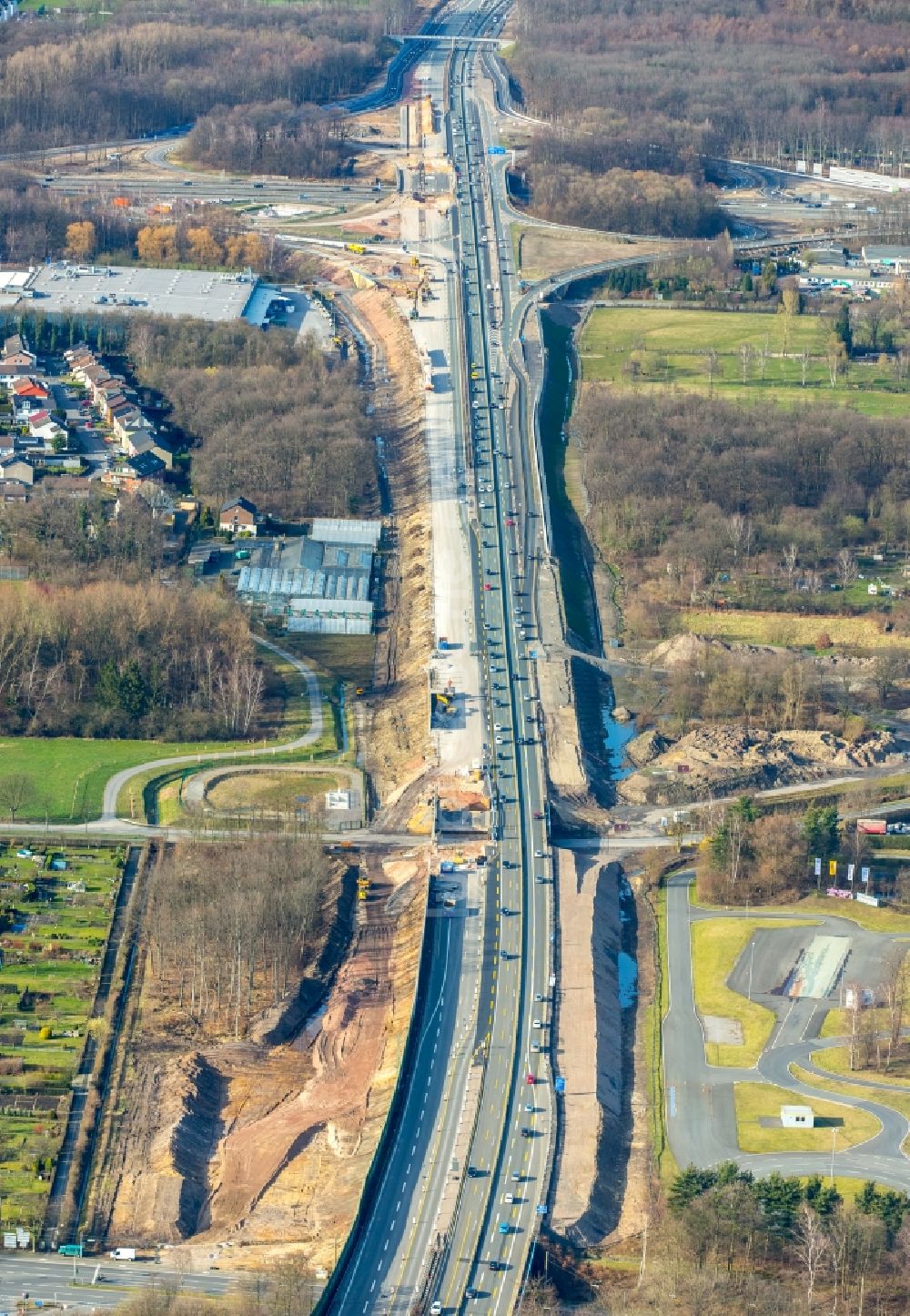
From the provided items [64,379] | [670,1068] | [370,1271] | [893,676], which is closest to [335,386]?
[64,379]

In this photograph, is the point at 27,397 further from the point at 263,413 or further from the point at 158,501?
the point at 158,501

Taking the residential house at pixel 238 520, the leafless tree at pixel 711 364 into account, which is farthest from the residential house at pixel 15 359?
the leafless tree at pixel 711 364

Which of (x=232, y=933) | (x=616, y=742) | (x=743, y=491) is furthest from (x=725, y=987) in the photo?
(x=743, y=491)

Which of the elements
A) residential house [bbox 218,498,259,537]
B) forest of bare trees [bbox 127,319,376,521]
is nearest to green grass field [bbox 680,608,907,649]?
forest of bare trees [bbox 127,319,376,521]

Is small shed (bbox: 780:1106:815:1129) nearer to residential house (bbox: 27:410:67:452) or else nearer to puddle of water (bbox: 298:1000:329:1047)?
puddle of water (bbox: 298:1000:329:1047)

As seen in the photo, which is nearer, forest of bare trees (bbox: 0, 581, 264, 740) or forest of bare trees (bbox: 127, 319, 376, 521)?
forest of bare trees (bbox: 0, 581, 264, 740)

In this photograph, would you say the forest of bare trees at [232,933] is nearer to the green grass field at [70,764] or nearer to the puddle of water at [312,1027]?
the puddle of water at [312,1027]
